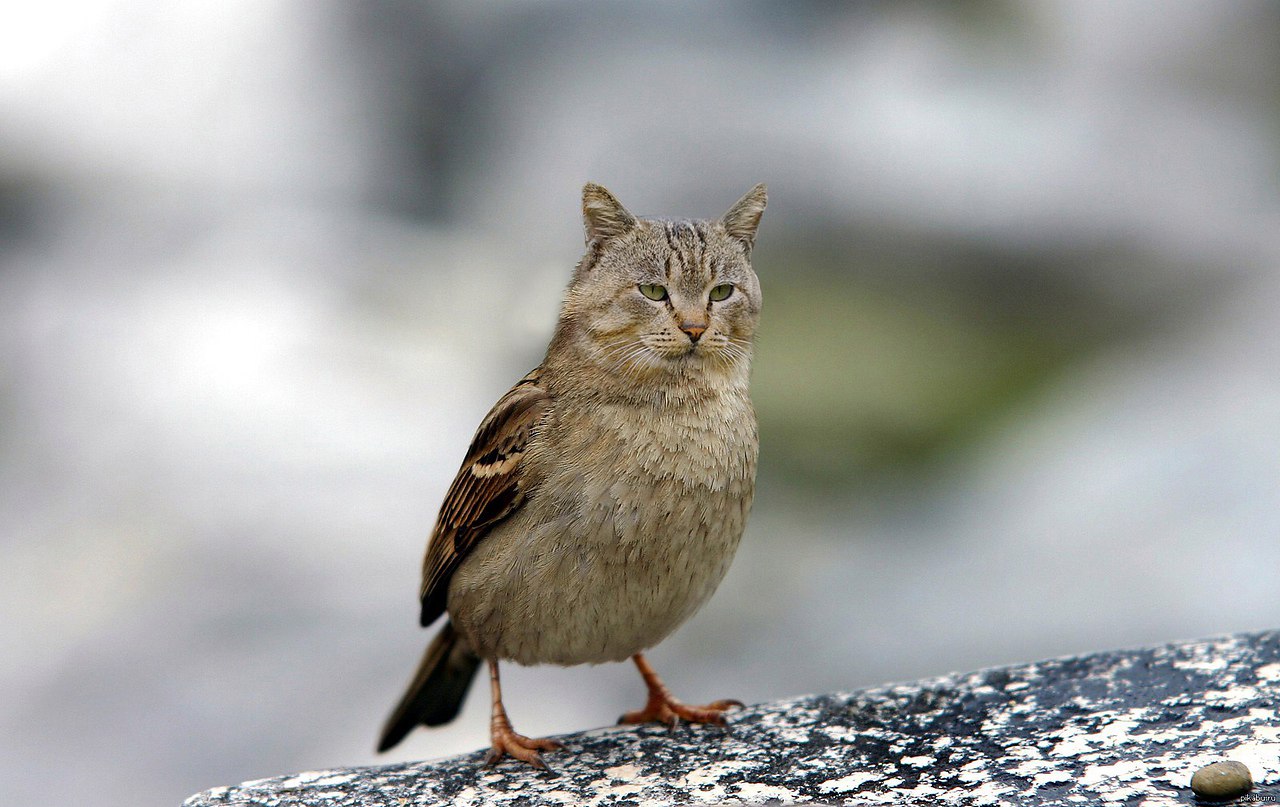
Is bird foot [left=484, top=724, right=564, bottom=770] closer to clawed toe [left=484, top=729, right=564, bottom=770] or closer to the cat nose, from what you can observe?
clawed toe [left=484, top=729, right=564, bottom=770]

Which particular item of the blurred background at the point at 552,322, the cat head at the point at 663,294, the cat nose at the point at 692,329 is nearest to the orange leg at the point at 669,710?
the cat head at the point at 663,294

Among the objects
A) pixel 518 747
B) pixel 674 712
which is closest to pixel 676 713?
pixel 674 712

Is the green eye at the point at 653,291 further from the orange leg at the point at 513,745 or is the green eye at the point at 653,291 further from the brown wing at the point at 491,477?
the orange leg at the point at 513,745

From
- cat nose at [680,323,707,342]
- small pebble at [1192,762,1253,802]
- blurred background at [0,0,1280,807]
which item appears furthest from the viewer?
blurred background at [0,0,1280,807]

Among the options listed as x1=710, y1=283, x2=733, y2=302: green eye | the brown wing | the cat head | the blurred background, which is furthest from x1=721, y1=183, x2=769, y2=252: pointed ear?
the blurred background

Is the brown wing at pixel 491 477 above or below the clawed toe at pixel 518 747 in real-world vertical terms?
above

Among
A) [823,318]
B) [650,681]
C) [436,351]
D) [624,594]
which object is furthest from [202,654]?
[823,318]
